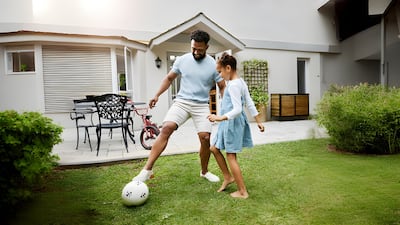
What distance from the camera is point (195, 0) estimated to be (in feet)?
32.7

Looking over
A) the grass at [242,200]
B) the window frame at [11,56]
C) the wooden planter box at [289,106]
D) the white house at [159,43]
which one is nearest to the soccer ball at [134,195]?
the grass at [242,200]

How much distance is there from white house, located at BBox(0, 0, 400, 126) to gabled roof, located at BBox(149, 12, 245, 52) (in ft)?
0.09

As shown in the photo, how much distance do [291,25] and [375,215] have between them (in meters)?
10.0

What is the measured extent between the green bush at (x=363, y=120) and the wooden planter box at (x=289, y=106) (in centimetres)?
509

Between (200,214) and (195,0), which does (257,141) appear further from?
(195,0)

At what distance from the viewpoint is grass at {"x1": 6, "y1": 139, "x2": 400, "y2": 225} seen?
8.43 ft

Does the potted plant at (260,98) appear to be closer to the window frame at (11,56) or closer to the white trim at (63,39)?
the white trim at (63,39)

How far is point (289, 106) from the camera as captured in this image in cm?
1055

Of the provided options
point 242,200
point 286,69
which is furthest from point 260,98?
point 242,200

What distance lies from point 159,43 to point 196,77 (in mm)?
5505

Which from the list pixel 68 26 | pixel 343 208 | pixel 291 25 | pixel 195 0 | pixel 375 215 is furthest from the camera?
pixel 291 25

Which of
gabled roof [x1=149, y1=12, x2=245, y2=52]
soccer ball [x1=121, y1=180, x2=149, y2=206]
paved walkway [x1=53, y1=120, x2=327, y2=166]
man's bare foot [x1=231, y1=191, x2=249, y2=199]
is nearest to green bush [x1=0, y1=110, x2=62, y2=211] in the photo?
soccer ball [x1=121, y1=180, x2=149, y2=206]

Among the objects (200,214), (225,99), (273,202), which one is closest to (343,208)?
(273,202)

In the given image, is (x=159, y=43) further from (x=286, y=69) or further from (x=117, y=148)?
(x=286, y=69)
